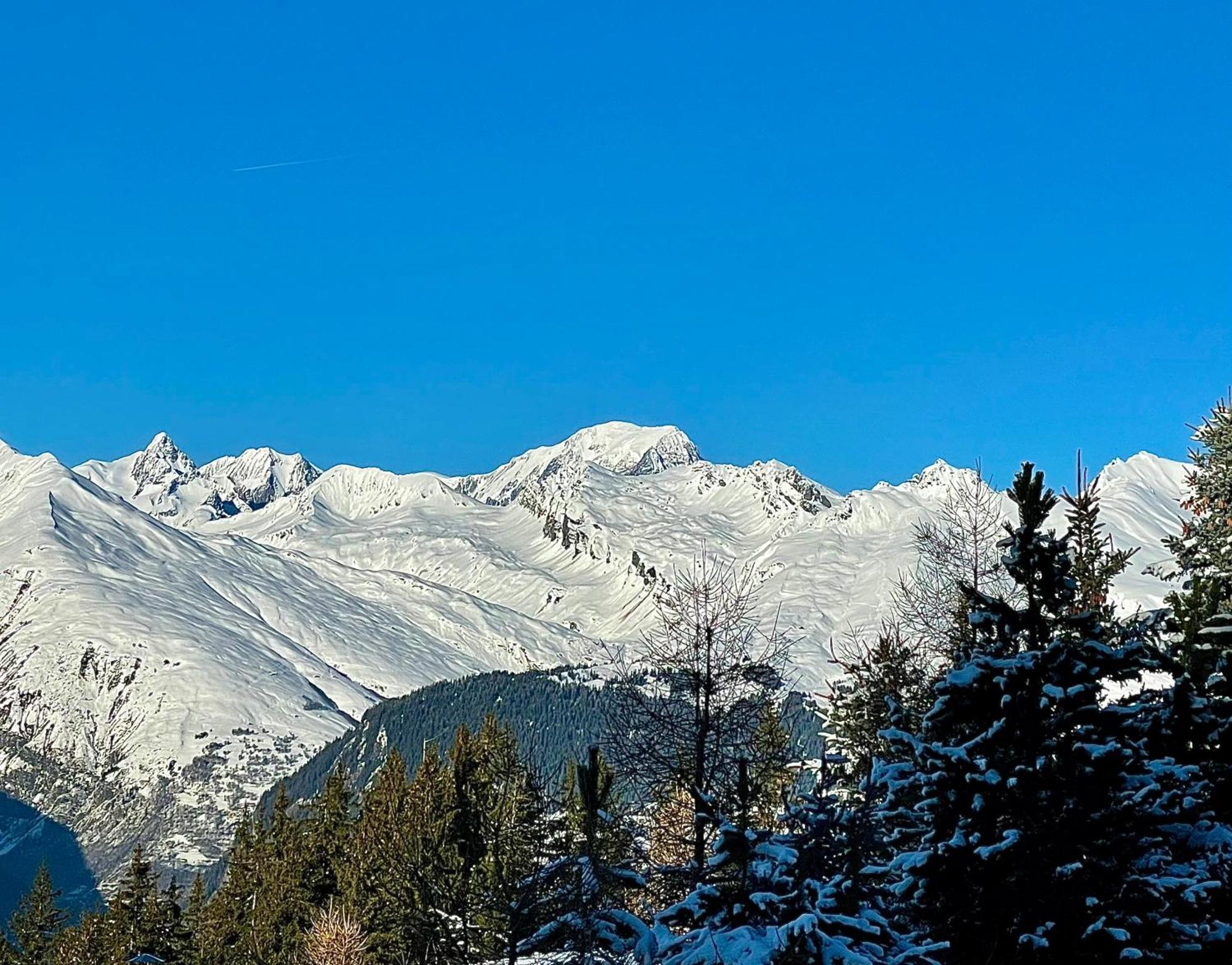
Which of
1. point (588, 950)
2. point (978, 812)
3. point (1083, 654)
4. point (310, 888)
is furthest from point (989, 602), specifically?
point (310, 888)

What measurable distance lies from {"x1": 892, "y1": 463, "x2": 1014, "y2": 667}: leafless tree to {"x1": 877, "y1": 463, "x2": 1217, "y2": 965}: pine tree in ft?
15.4

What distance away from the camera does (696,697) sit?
1998 centimetres

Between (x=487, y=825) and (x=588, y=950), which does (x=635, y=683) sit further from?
(x=487, y=825)

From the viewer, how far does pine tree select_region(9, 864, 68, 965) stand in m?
70.2

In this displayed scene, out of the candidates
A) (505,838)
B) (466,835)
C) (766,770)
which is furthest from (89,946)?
(766,770)

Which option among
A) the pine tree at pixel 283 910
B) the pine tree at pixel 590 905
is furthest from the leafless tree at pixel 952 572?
the pine tree at pixel 283 910

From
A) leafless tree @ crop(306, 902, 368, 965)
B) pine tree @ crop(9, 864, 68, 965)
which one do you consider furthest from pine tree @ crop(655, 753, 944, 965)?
pine tree @ crop(9, 864, 68, 965)

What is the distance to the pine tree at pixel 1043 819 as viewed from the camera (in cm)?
1395

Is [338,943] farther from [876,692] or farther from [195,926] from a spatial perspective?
[195,926]

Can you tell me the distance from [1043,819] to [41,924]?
7804cm

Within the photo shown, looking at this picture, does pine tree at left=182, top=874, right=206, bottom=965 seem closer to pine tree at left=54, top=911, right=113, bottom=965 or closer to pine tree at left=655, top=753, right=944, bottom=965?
pine tree at left=54, top=911, right=113, bottom=965

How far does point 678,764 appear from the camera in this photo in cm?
1844

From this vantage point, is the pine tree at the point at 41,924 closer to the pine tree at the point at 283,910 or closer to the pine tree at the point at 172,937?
the pine tree at the point at 172,937

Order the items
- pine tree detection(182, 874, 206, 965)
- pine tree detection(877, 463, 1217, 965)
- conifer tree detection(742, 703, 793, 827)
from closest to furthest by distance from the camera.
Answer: pine tree detection(877, 463, 1217, 965) → conifer tree detection(742, 703, 793, 827) → pine tree detection(182, 874, 206, 965)
